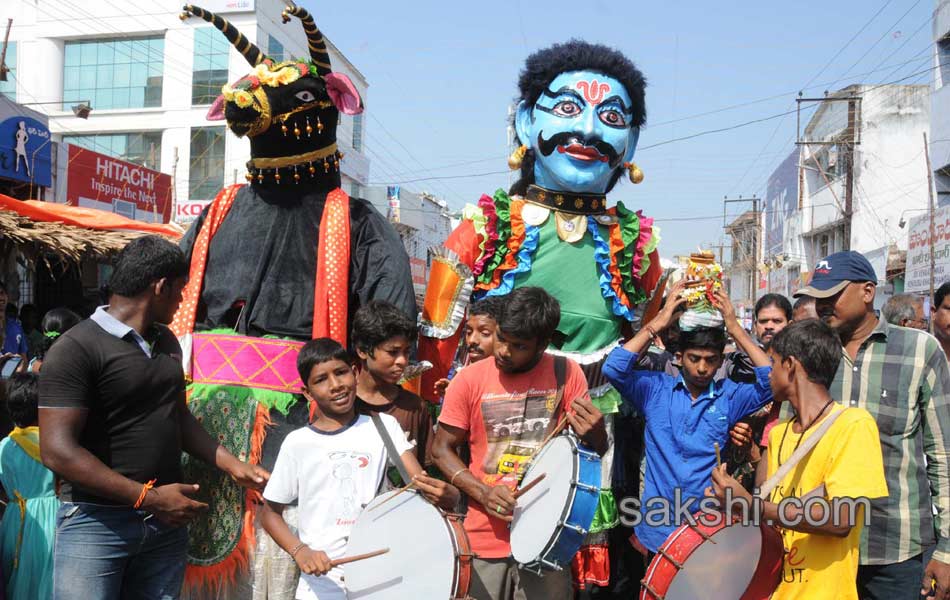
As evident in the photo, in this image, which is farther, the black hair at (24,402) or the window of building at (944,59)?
the window of building at (944,59)

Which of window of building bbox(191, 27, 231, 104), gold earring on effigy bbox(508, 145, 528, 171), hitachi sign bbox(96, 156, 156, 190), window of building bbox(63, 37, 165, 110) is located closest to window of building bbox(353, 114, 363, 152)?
window of building bbox(191, 27, 231, 104)

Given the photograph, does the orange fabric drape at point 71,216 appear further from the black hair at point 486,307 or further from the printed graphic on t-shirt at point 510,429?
the printed graphic on t-shirt at point 510,429

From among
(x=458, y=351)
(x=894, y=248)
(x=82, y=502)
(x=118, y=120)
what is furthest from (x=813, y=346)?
(x=118, y=120)

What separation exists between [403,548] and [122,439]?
1.03 meters

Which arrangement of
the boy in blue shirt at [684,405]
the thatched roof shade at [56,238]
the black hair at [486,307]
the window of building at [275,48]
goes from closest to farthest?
the boy in blue shirt at [684,405] < the black hair at [486,307] < the thatched roof shade at [56,238] < the window of building at [275,48]

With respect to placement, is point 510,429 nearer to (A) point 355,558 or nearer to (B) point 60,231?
(A) point 355,558

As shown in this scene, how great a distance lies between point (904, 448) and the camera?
3324 millimetres

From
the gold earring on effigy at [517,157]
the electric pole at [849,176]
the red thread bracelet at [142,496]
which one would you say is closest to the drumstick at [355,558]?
the red thread bracelet at [142,496]

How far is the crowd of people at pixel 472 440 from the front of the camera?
288cm

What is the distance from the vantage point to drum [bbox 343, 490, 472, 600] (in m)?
2.82

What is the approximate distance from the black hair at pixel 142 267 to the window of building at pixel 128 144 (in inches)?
1054

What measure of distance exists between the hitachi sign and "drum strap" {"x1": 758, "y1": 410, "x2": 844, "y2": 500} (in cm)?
1469

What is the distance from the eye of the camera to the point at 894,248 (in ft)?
68.3

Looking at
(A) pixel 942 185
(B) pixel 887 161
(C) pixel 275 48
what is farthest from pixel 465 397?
(C) pixel 275 48
